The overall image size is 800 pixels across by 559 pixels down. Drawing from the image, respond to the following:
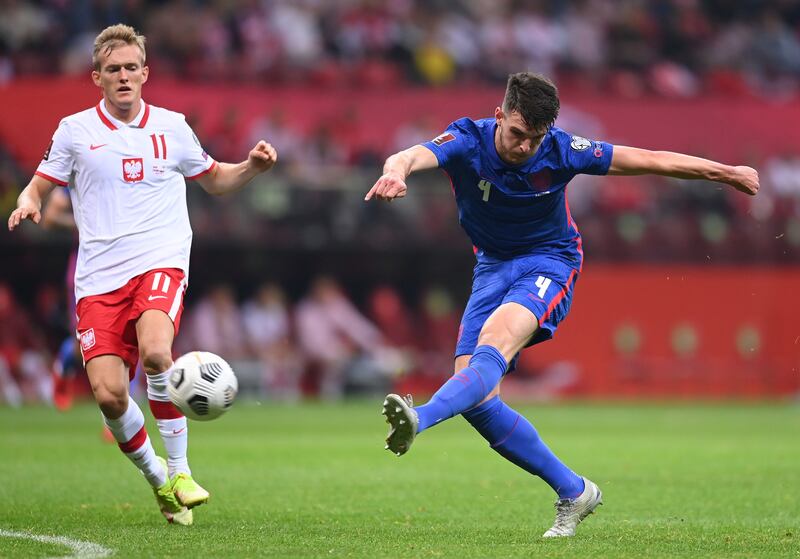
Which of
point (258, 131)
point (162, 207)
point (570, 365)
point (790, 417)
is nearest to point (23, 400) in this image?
point (258, 131)

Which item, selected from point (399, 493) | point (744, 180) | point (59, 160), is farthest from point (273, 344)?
point (744, 180)

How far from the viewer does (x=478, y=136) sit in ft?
24.0

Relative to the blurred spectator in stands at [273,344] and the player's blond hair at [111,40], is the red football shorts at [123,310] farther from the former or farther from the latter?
the blurred spectator in stands at [273,344]

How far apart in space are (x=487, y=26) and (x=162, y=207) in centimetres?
1991

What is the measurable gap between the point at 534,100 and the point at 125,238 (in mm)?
2378

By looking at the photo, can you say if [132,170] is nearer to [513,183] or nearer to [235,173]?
[235,173]

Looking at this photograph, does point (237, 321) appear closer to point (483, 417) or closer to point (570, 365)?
point (570, 365)

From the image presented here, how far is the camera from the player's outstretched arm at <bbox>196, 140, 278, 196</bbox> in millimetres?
7695

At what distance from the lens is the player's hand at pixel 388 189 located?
6266mm

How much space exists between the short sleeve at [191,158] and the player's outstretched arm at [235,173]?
56 millimetres

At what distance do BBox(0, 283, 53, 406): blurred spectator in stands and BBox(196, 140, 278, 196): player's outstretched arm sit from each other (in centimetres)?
1366

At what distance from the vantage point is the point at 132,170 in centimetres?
759

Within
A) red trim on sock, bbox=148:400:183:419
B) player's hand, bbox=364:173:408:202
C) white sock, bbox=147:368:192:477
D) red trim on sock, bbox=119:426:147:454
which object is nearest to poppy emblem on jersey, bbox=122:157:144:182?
white sock, bbox=147:368:192:477

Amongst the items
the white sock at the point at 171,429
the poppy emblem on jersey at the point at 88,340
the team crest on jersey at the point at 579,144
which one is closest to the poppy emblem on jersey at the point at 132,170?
the poppy emblem on jersey at the point at 88,340
